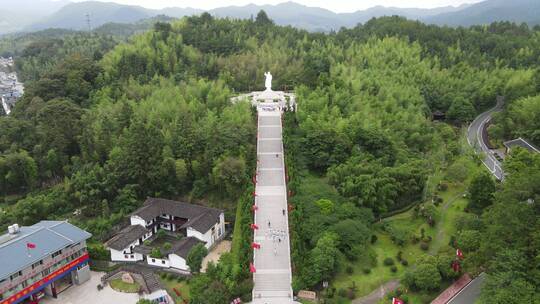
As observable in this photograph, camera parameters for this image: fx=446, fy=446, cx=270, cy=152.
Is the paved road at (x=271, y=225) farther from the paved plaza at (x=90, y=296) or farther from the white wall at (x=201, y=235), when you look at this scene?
the paved plaza at (x=90, y=296)

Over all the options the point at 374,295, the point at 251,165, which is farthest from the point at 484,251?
the point at 251,165

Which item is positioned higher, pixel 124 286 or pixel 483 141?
Result: pixel 483 141

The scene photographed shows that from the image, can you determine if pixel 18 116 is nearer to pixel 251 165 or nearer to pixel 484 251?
pixel 251 165

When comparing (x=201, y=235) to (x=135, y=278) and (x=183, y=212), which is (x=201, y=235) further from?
(x=135, y=278)

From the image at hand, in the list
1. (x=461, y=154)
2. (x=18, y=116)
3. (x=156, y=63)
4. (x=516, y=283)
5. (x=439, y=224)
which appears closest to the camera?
(x=516, y=283)

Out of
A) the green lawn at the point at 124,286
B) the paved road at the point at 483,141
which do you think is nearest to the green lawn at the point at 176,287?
the green lawn at the point at 124,286

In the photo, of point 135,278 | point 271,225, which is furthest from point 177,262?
point 271,225
